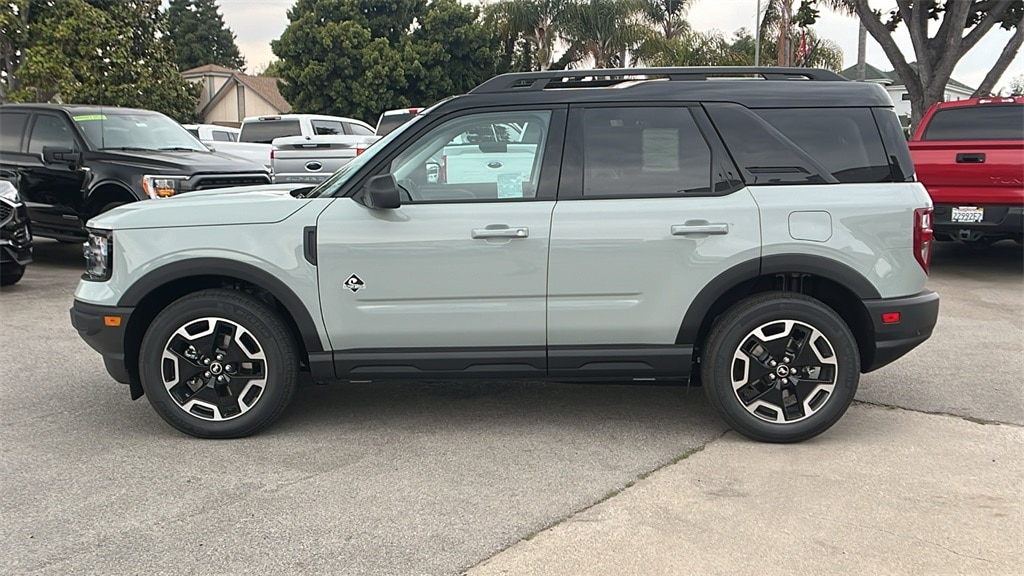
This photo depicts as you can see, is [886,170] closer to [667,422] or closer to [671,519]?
[667,422]

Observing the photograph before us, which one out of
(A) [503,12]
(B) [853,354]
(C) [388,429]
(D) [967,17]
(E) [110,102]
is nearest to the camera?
(B) [853,354]

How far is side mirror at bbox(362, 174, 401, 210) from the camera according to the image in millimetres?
4195

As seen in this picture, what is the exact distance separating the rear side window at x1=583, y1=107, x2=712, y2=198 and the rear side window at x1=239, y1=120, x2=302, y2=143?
13199 millimetres

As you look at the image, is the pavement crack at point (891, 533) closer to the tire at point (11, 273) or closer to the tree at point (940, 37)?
the tire at point (11, 273)

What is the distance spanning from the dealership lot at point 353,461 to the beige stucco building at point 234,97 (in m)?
46.4

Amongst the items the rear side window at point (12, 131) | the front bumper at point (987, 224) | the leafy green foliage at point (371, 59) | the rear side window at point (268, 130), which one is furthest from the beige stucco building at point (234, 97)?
the front bumper at point (987, 224)

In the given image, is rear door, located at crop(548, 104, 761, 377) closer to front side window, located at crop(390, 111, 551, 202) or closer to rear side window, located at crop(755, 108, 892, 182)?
front side window, located at crop(390, 111, 551, 202)

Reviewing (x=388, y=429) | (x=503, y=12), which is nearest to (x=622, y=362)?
(x=388, y=429)

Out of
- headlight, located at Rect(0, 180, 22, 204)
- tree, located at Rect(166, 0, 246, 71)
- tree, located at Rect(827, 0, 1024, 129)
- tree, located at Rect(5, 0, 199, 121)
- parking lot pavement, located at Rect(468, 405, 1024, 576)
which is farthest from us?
tree, located at Rect(166, 0, 246, 71)

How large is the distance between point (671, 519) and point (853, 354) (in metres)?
1.44

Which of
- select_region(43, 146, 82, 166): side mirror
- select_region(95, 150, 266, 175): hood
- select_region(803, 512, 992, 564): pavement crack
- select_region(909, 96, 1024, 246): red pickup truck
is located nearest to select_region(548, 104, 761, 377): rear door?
select_region(803, 512, 992, 564): pavement crack

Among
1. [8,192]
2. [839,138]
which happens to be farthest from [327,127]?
[839,138]

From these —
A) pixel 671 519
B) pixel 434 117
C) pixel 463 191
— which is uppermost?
pixel 434 117

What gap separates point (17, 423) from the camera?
479 centimetres
